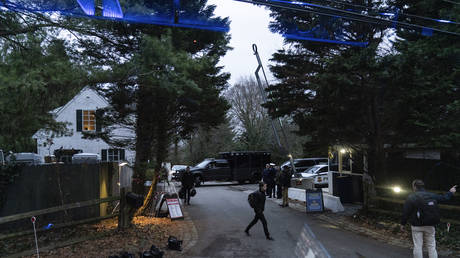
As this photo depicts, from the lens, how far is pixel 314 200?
13.2m

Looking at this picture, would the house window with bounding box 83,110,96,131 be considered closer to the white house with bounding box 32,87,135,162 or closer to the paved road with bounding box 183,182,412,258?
the white house with bounding box 32,87,135,162

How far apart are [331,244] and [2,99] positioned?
7.50m

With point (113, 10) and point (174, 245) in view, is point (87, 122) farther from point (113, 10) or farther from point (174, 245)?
point (113, 10)

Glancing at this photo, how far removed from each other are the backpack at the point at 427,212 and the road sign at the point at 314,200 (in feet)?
22.8

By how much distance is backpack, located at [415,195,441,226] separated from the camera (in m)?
6.25

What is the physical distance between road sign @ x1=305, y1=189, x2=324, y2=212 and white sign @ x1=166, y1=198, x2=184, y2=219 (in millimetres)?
4635

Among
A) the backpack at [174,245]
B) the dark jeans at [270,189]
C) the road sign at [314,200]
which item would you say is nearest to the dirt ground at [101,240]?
the backpack at [174,245]

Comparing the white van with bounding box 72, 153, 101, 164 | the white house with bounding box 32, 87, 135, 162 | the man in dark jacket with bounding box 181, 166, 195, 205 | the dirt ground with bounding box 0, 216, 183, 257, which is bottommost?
the dirt ground with bounding box 0, 216, 183, 257

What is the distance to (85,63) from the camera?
26.5 ft

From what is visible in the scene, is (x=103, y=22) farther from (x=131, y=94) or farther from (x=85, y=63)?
(x=131, y=94)

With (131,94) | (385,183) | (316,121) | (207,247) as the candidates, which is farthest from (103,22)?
(385,183)

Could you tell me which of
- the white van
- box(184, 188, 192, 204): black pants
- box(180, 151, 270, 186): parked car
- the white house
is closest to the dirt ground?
the white van

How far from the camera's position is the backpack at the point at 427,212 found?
6249mm

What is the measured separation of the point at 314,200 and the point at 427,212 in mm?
7076
